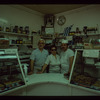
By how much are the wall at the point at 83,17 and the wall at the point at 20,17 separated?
1.26 meters

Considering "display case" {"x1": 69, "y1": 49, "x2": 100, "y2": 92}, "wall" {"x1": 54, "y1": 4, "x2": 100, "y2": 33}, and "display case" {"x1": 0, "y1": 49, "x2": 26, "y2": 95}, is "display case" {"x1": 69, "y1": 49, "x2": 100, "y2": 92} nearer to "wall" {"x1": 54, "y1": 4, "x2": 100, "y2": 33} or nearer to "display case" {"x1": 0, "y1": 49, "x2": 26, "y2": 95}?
"display case" {"x1": 0, "y1": 49, "x2": 26, "y2": 95}

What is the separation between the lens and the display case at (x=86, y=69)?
181 centimetres

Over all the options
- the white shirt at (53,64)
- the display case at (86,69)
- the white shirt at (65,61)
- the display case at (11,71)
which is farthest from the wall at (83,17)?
the display case at (11,71)

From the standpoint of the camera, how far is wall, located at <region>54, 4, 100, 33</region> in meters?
4.54

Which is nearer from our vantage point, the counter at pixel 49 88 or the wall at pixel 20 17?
the counter at pixel 49 88

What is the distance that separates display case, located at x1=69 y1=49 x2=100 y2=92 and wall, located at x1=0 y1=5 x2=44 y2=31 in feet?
11.3

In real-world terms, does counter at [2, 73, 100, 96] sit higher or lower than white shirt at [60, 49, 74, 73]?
lower

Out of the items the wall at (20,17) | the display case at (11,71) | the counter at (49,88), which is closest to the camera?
the display case at (11,71)

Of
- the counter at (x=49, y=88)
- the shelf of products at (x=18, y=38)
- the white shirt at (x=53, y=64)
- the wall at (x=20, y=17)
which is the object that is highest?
the wall at (x=20, y=17)

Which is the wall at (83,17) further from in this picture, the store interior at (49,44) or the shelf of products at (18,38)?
the shelf of products at (18,38)

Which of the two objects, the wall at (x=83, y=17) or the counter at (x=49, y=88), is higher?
the wall at (x=83, y=17)

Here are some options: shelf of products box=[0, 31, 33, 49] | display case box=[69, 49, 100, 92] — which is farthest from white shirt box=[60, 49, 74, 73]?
shelf of products box=[0, 31, 33, 49]

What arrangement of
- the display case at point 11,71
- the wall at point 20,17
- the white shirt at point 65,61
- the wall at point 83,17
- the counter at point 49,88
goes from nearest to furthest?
the display case at point 11,71 < the counter at point 49,88 < the white shirt at point 65,61 < the wall at point 20,17 < the wall at point 83,17

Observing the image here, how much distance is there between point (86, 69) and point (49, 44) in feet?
11.4
